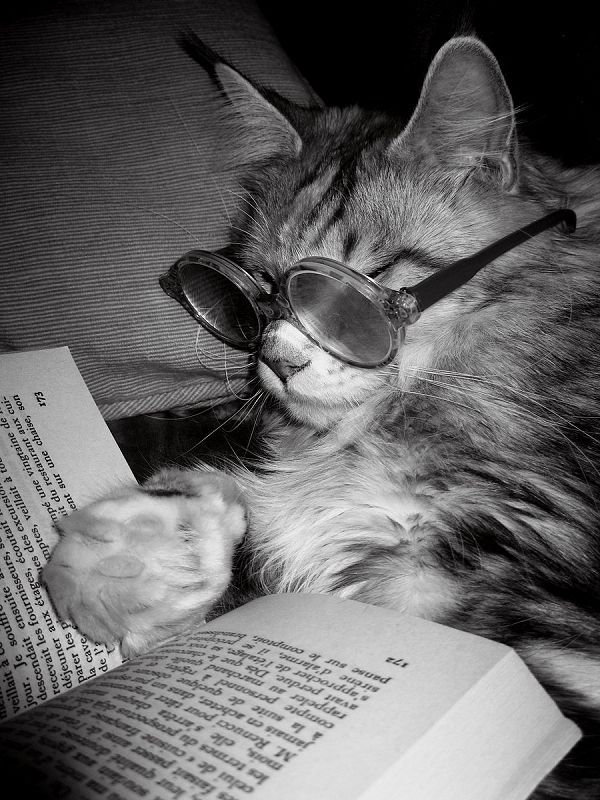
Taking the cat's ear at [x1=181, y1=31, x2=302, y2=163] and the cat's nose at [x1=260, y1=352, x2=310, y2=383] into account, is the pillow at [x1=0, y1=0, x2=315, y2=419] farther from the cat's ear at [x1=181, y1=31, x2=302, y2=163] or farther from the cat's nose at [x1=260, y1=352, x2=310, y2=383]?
the cat's nose at [x1=260, y1=352, x2=310, y2=383]

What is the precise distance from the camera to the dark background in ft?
3.29

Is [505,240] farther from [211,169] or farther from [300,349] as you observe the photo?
[211,169]

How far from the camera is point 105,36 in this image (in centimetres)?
121

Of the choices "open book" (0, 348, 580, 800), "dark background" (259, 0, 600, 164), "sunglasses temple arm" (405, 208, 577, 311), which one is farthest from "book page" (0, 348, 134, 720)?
"dark background" (259, 0, 600, 164)

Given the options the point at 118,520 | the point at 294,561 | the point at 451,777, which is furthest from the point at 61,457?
the point at 451,777

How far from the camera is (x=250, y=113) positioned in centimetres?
112

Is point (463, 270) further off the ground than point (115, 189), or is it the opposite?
point (115, 189)

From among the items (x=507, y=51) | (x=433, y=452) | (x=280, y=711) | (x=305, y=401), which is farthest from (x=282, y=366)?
(x=507, y=51)

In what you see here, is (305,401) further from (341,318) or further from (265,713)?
(265,713)

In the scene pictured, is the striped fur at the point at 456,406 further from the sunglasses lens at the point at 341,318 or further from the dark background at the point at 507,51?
the dark background at the point at 507,51

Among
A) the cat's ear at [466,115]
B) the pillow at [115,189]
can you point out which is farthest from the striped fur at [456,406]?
the pillow at [115,189]

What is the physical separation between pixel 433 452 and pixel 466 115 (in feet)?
1.56

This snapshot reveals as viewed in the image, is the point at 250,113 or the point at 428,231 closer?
the point at 428,231

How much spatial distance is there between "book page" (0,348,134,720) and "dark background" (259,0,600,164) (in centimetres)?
83
